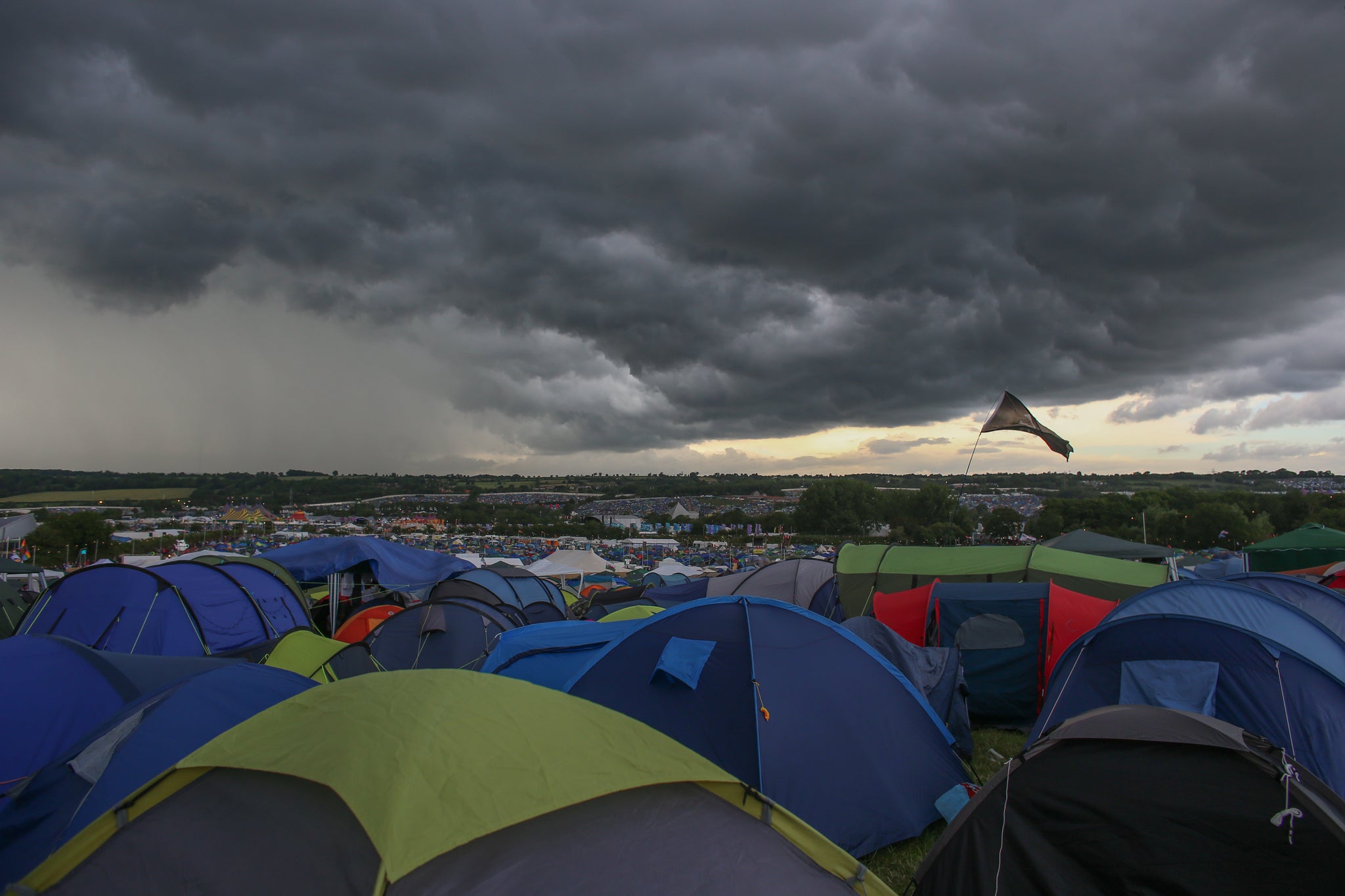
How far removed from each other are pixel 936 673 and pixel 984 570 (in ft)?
15.3

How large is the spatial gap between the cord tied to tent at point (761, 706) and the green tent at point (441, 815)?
76.2 inches

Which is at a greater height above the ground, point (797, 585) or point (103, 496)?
point (797, 585)

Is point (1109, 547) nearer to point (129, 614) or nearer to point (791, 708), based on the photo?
point (791, 708)

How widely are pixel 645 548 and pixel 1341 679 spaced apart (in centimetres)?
6888

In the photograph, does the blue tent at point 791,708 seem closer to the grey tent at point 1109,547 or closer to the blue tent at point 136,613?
the blue tent at point 136,613

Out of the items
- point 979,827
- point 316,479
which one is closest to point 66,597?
point 979,827

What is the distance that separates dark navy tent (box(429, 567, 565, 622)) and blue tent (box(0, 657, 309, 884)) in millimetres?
8579

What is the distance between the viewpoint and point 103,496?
11769cm

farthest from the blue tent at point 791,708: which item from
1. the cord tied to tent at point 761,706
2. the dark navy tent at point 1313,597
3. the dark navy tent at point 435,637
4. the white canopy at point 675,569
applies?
the white canopy at point 675,569

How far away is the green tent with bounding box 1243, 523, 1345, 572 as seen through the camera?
67.6 ft

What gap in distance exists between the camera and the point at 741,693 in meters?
5.14

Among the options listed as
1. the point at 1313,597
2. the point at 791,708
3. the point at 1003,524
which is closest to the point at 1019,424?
the point at 1313,597

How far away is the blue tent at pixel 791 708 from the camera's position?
495 centimetres

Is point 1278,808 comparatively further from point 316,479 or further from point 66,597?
point 316,479
